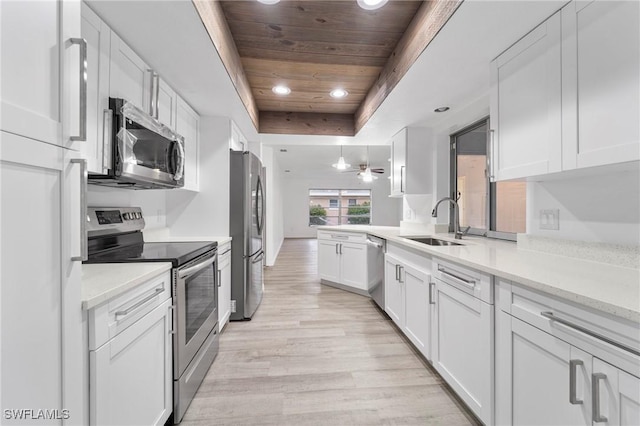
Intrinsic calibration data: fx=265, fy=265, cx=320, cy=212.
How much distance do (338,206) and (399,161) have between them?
23.6 feet

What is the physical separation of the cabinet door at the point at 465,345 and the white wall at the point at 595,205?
701 mm

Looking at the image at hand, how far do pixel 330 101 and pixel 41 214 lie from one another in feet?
9.55

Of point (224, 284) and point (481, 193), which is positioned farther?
point (481, 193)

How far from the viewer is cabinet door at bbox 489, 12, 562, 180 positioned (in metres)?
1.30

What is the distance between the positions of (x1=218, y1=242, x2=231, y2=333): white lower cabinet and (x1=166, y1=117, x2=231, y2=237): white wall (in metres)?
0.28

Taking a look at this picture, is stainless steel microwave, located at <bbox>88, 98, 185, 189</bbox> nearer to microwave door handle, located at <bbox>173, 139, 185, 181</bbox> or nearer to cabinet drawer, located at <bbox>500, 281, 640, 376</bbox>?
microwave door handle, located at <bbox>173, 139, 185, 181</bbox>

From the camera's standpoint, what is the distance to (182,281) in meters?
1.47

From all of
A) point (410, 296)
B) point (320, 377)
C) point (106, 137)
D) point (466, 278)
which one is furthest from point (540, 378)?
point (106, 137)

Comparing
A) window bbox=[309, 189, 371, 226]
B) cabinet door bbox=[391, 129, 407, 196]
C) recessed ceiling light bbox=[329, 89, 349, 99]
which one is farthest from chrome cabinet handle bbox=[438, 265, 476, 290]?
window bbox=[309, 189, 371, 226]

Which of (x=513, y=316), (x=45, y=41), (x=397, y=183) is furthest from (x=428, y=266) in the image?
(x=45, y=41)

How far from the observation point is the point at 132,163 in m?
1.52

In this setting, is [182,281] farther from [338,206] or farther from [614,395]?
[338,206]

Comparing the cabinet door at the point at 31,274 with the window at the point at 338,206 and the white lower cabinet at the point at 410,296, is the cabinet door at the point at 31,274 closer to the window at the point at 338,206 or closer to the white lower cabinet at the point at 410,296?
the white lower cabinet at the point at 410,296

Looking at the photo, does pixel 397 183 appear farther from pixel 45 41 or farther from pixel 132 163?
pixel 45 41
